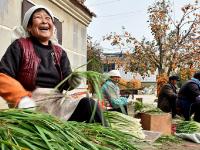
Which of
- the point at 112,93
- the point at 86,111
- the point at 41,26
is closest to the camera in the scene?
the point at 86,111

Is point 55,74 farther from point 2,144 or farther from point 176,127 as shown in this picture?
point 176,127

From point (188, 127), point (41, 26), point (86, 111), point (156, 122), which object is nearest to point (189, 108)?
point (188, 127)

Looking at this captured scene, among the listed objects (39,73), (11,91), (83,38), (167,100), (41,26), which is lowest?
(167,100)

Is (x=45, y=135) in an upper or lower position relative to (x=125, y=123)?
upper

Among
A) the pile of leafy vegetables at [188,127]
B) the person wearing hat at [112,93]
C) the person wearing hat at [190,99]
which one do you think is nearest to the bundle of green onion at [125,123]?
the person wearing hat at [112,93]

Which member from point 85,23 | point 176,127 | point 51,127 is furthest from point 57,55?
point 85,23

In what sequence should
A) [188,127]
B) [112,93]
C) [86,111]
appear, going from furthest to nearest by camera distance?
[188,127]
[112,93]
[86,111]

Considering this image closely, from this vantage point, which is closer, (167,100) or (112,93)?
(112,93)

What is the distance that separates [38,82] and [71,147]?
127 cm

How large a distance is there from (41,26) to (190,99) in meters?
6.72

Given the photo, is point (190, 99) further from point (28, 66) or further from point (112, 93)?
point (28, 66)

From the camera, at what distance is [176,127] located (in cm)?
779

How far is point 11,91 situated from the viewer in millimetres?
2674

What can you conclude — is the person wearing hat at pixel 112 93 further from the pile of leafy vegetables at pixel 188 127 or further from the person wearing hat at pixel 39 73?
the pile of leafy vegetables at pixel 188 127
